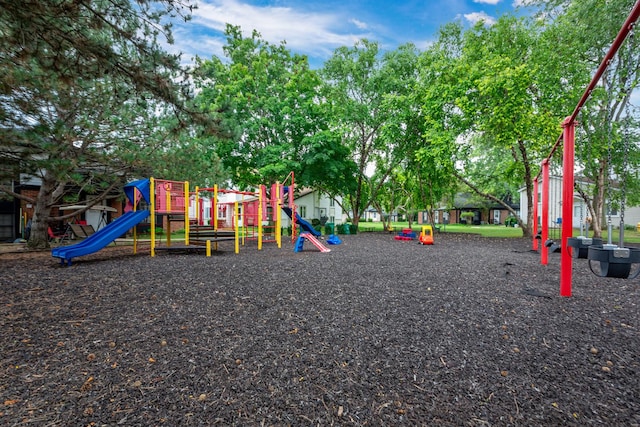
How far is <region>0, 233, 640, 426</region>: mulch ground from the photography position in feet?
7.07

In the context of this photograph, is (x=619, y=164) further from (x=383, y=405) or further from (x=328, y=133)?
(x=383, y=405)

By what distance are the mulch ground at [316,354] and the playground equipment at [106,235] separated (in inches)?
92.9

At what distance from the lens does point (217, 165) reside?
533 inches

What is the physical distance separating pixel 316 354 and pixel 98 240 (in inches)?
320

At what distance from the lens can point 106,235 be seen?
877 cm

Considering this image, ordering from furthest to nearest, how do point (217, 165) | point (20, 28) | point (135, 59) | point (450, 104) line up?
point (450, 104) < point (217, 165) < point (135, 59) < point (20, 28)

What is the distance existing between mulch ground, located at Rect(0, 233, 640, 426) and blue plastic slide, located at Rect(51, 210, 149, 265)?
7.59ft

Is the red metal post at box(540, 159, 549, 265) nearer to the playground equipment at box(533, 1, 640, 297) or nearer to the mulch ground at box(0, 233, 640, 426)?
the playground equipment at box(533, 1, 640, 297)

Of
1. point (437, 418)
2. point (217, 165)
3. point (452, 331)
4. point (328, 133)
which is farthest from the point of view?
point (328, 133)

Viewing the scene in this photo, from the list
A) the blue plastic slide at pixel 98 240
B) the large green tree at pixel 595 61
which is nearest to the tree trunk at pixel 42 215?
the blue plastic slide at pixel 98 240

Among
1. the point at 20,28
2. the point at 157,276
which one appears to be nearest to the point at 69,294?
the point at 157,276

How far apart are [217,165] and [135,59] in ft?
29.7

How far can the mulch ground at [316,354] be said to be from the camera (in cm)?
216

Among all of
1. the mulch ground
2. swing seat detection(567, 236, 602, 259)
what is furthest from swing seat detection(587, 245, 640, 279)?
the mulch ground
